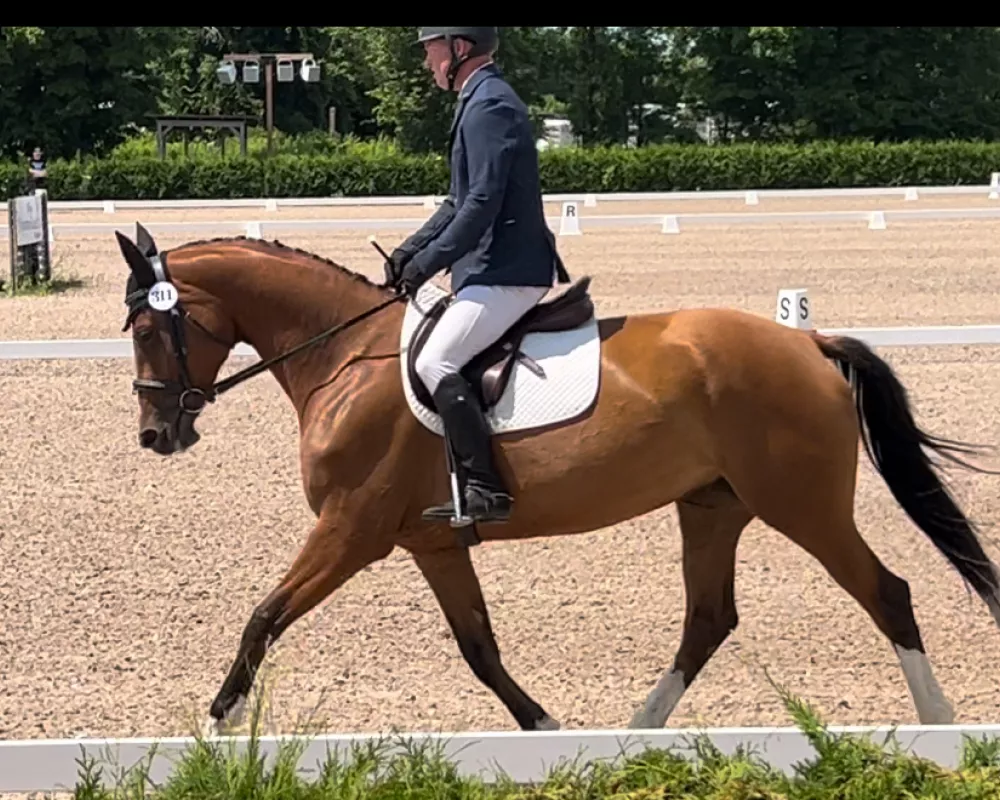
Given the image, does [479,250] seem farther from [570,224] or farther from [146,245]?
[570,224]

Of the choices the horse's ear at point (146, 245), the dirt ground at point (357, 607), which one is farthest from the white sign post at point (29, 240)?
the horse's ear at point (146, 245)

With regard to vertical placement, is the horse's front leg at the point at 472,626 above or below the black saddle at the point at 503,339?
below

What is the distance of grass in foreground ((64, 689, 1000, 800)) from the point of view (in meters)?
3.56

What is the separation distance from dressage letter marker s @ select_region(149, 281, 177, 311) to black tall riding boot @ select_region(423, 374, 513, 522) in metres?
0.87

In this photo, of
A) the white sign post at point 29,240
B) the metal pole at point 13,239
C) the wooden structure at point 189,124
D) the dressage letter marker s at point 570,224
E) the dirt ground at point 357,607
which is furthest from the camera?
the wooden structure at point 189,124

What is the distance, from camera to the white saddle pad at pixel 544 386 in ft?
14.1

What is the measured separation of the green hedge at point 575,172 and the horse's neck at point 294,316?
31137 millimetres

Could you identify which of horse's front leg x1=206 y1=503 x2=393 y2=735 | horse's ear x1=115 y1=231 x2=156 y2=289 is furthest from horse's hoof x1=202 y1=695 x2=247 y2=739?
horse's ear x1=115 y1=231 x2=156 y2=289

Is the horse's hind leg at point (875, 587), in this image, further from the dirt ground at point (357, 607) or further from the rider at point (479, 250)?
the rider at point (479, 250)

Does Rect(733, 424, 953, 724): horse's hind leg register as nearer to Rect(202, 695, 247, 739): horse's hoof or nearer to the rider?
the rider

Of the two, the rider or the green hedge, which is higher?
the rider

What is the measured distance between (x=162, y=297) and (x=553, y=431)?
4.12ft

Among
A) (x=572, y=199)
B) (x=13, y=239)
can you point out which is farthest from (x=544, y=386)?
(x=572, y=199)
